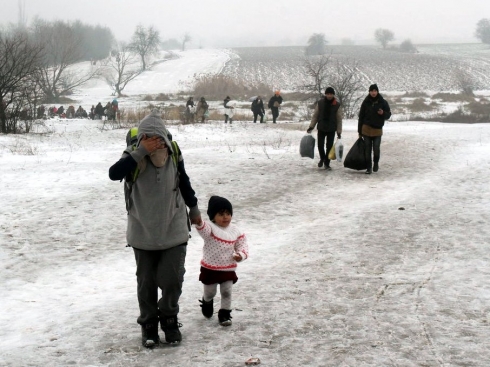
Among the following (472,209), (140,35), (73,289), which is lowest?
(73,289)

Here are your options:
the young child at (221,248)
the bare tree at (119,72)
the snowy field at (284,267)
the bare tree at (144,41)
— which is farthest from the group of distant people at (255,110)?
the bare tree at (144,41)

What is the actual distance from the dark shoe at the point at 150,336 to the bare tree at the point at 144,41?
10108cm

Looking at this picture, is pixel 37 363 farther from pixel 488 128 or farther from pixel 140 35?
pixel 140 35

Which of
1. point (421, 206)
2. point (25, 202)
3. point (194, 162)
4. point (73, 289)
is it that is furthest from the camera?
point (194, 162)

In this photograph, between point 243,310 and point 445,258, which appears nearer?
point 243,310

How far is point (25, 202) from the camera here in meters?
10.6

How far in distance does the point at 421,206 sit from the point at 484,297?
429cm

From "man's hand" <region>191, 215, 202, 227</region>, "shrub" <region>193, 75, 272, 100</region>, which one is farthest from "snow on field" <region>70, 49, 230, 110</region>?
"man's hand" <region>191, 215, 202, 227</region>

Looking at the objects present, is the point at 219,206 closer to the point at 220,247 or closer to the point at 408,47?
the point at 220,247

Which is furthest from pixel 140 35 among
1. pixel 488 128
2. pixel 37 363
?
pixel 37 363

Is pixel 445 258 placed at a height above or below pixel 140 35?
below

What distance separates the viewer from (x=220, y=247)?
4973 millimetres

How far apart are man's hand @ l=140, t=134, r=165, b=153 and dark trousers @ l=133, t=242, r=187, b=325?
0.79m

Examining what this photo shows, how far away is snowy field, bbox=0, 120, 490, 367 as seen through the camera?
15.3 ft
